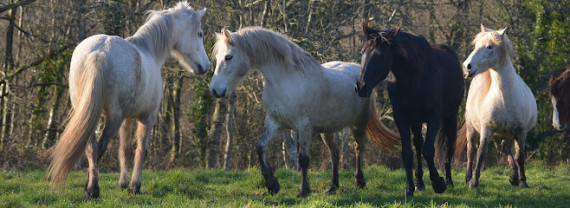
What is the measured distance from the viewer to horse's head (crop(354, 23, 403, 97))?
242 inches

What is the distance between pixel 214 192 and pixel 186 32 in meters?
2.18

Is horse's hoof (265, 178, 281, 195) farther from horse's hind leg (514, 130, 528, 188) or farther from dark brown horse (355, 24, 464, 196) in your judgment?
horse's hind leg (514, 130, 528, 188)


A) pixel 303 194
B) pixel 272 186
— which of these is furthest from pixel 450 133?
pixel 272 186

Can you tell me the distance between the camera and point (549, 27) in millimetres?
16562

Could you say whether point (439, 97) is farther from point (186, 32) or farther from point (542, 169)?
point (542, 169)

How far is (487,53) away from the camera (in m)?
7.29

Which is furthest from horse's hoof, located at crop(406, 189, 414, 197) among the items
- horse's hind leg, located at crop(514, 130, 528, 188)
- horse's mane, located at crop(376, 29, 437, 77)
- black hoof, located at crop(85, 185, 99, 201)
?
black hoof, located at crop(85, 185, 99, 201)

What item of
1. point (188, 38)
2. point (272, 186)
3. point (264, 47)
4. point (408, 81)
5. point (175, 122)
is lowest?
point (175, 122)

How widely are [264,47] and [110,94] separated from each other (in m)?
1.82

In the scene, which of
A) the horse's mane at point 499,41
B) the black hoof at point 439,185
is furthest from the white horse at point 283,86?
the horse's mane at point 499,41

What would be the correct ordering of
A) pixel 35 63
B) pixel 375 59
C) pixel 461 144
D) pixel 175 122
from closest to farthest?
pixel 375 59 → pixel 461 144 → pixel 35 63 → pixel 175 122

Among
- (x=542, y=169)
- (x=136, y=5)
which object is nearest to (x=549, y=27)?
(x=542, y=169)

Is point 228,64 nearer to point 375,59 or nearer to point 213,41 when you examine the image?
point 375,59

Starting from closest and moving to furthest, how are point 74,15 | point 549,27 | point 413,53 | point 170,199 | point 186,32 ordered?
point 170,199 < point 413,53 < point 186,32 < point 74,15 < point 549,27
